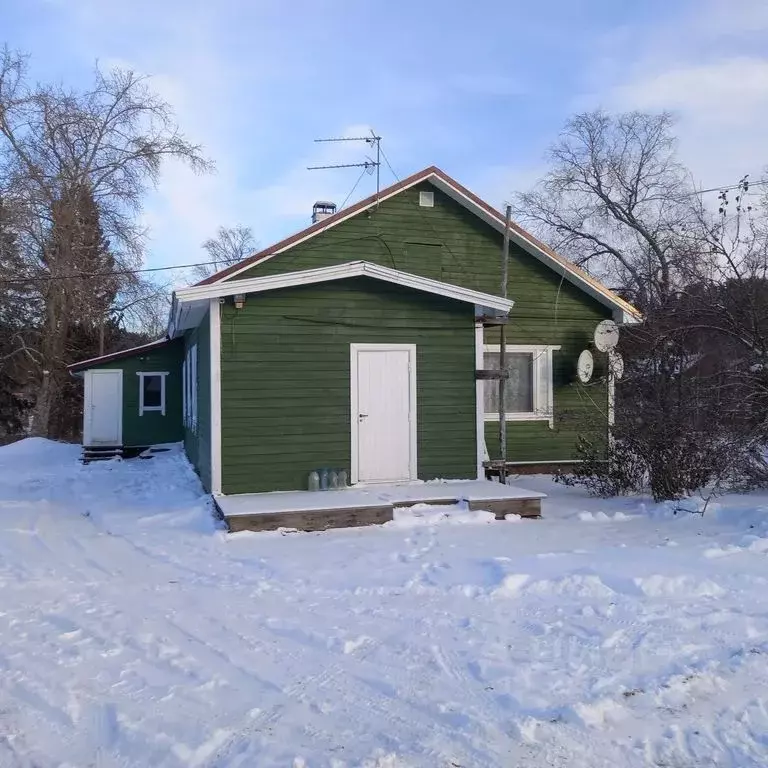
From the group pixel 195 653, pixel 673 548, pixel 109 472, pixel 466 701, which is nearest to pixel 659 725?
pixel 466 701

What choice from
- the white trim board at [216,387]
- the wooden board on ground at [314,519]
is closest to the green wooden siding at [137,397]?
the white trim board at [216,387]

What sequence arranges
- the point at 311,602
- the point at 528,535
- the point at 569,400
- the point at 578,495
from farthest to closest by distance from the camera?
the point at 569,400 → the point at 578,495 → the point at 528,535 → the point at 311,602

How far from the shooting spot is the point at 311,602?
5.58m

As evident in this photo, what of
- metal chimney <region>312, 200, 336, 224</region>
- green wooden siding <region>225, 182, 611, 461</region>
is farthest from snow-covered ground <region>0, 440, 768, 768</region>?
metal chimney <region>312, 200, 336, 224</region>

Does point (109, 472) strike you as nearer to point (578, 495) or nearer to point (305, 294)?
point (305, 294)

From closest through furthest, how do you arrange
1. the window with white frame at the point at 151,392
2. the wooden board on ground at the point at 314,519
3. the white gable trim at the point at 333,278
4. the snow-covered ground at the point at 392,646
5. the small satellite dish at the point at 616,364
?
the snow-covered ground at the point at 392,646, the wooden board on ground at the point at 314,519, the white gable trim at the point at 333,278, the small satellite dish at the point at 616,364, the window with white frame at the point at 151,392

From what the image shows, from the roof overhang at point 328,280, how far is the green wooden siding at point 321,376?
9.5 inches

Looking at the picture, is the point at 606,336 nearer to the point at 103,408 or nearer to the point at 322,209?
the point at 322,209

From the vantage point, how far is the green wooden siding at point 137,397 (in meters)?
18.6

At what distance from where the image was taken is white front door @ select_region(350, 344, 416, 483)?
9836mm

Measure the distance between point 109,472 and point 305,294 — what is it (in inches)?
310

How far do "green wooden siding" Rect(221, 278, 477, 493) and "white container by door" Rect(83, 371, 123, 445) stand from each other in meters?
10.4

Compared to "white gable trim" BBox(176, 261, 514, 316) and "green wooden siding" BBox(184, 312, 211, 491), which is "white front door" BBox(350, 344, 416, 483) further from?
"green wooden siding" BBox(184, 312, 211, 491)

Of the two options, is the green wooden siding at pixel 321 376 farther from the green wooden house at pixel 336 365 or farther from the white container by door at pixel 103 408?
the white container by door at pixel 103 408
